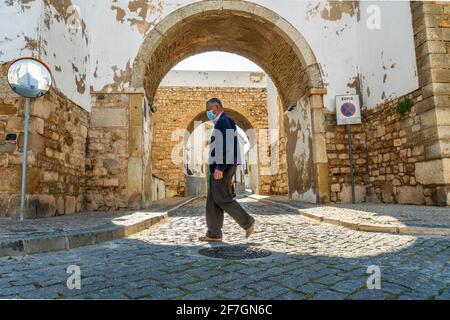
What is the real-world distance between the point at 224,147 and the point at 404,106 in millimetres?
5229

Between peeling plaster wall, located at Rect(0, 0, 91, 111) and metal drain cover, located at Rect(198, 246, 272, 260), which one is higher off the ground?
peeling plaster wall, located at Rect(0, 0, 91, 111)

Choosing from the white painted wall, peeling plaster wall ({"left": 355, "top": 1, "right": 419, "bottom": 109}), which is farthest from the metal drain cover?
peeling plaster wall ({"left": 355, "top": 1, "right": 419, "bottom": 109})

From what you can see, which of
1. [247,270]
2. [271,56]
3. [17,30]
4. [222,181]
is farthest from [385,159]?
[17,30]

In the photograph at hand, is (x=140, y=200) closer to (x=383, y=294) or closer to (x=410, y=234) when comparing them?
(x=410, y=234)

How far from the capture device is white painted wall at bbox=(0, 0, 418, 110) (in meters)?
7.07

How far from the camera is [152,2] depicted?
28.0 feet

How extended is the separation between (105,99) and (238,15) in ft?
13.5

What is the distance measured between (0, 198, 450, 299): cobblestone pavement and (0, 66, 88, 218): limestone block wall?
8.27ft

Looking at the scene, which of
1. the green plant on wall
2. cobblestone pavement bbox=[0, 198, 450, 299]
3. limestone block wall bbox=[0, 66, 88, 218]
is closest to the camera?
cobblestone pavement bbox=[0, 198, 450, 299]

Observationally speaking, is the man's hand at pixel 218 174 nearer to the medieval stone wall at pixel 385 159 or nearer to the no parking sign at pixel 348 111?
the medieval stone wall at pixel 385 159

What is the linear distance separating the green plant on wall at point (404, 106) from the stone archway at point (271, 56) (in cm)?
186

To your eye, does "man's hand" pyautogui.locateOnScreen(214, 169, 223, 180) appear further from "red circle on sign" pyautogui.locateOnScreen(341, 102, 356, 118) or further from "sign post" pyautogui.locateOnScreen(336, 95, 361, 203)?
"red circle on sign" pyautogui.locateOnScreen(341, 102, 356, 118)
